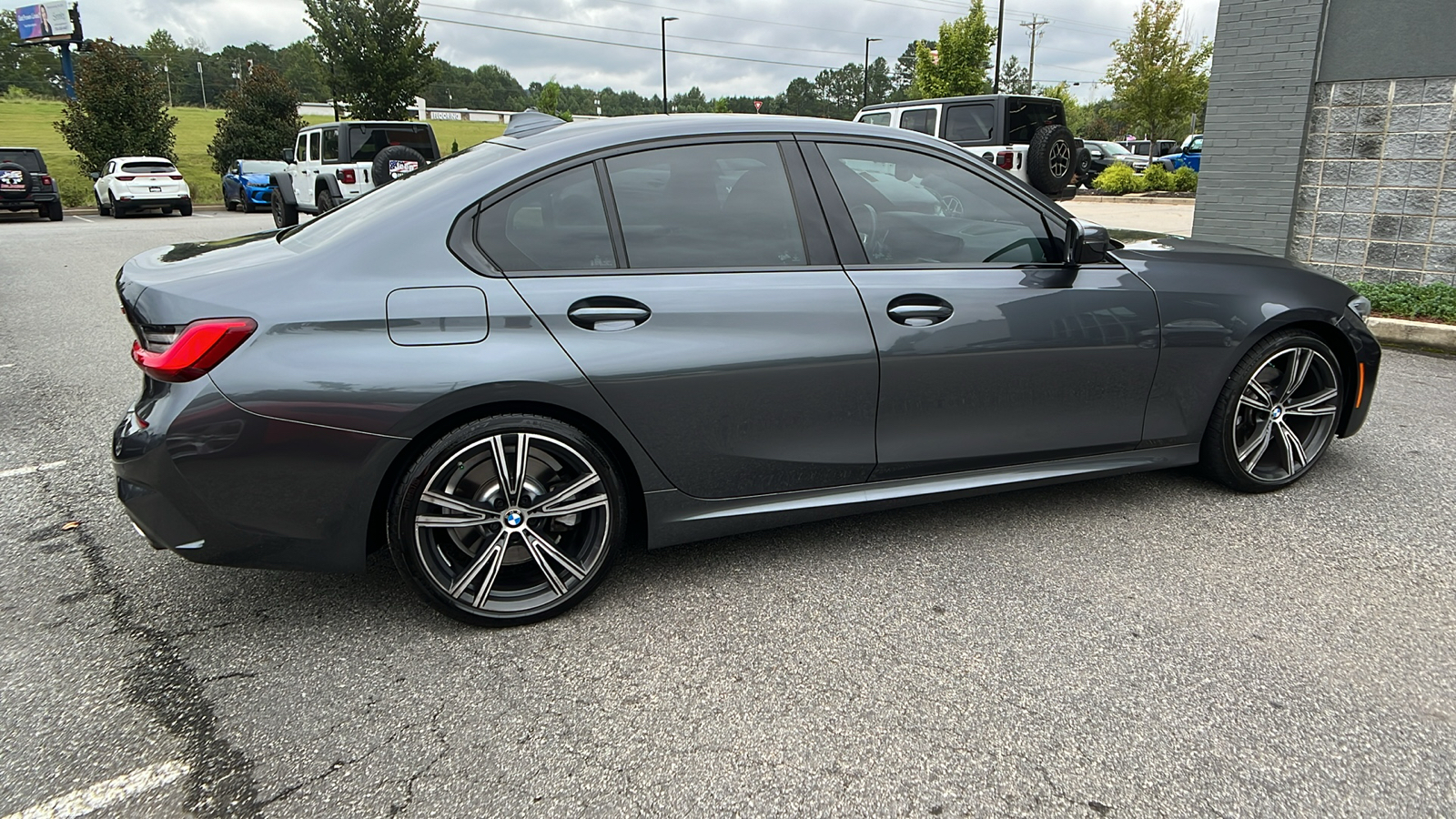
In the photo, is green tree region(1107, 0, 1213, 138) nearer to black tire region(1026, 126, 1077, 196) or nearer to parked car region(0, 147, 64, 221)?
black tire region(1026, 126, 1077, 196)

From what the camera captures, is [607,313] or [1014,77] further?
[1014,77]

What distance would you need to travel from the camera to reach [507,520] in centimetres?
287

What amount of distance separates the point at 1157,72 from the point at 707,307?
33.4 metres

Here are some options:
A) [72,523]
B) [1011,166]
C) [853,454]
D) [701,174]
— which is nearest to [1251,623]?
[853,454]

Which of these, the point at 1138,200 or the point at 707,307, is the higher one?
the point at 707,307

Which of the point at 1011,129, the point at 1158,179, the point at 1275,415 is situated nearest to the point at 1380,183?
the point at 1275,415

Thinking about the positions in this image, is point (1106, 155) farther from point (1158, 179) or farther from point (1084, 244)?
point (1084, 244)

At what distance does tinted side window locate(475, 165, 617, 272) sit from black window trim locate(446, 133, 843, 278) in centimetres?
2

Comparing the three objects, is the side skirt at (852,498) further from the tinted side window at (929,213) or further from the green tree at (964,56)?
the green tree at (964,56)

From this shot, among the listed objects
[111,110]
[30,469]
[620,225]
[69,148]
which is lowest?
[30,469]

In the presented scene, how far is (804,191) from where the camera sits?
3.24 metres

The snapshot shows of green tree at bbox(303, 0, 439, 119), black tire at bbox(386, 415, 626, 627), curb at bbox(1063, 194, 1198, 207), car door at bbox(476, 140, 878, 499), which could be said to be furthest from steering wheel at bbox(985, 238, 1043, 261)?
green tree at bbox(303, 0, 439, 119)

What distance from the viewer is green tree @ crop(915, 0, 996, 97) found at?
128ft

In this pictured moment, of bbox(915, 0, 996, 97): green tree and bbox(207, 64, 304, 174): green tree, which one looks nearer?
bbox(207, 64, 304, 174): green tree
